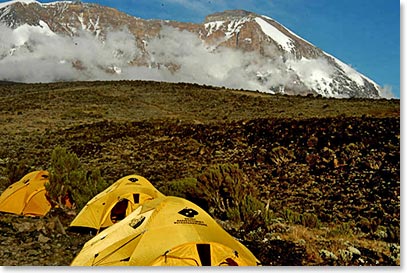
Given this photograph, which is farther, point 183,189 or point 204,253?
point 183,189

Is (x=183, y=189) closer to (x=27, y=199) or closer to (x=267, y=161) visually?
(x=27, y=199)

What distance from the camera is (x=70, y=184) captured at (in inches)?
355

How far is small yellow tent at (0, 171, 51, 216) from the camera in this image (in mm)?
8703

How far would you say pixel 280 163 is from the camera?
36.3 feet

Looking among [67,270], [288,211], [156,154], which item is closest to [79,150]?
[156,154]

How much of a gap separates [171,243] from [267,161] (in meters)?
6.84

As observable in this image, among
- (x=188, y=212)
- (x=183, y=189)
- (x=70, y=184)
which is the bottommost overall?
(x=70, y=184)

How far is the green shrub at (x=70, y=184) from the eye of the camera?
870cm

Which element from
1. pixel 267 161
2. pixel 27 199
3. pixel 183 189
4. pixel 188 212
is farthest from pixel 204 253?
pixel 267 161

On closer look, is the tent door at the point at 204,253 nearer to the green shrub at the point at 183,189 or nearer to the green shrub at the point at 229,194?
the green shrub at the point at 229,194

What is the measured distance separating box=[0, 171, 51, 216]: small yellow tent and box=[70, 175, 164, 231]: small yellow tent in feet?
5.42

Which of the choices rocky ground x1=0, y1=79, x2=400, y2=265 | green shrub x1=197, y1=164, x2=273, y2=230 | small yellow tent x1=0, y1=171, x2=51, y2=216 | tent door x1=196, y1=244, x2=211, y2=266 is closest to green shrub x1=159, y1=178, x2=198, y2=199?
green shrub x1=197, y1=164, x2=273, y2=230

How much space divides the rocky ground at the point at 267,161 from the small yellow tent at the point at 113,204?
259 mm

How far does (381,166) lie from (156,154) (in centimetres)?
631
